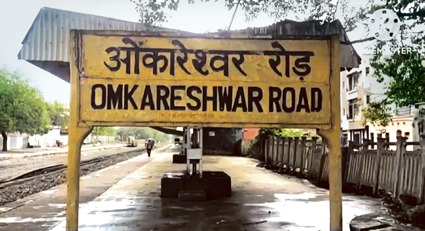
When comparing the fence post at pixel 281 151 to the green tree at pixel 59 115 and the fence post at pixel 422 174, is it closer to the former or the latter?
the fence post at pixel 422 174

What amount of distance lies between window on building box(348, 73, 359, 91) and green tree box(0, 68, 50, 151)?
36.4m

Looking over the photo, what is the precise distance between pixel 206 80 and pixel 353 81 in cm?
4537

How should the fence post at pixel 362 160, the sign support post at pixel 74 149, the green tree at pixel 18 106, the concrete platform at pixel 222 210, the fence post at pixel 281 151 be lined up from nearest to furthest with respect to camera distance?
1. the sign support post at pixel 74 149
2. the concrete platform at pixel 222 210
3. the fence post at pixel 362 160
4. the fence post at pixel 281 151
5. the green tree at pixel 18 106

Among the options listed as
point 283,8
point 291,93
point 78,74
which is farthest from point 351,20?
point 78,74

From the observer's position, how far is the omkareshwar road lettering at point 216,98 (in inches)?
198

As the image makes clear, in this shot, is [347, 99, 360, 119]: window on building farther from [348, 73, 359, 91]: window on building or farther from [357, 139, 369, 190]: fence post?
[357, 139, 369, 190]: fence post

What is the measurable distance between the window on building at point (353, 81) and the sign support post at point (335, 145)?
4353 centimetres

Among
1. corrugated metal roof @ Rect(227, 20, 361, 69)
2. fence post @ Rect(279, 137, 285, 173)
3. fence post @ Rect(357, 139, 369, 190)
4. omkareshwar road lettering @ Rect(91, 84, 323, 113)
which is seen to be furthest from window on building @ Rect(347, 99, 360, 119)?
omkareshwar road lettering @ Rect(91, 84, 323, 113)

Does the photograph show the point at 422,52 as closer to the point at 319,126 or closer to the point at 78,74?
the point at 319,126

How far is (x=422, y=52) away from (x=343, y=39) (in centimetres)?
404

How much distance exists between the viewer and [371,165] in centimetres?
1187

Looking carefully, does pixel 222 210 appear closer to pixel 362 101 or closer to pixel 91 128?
pixel 91 128

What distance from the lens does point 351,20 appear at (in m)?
12.2

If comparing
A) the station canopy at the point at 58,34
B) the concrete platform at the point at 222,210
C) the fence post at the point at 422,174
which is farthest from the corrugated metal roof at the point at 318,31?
the concrete platform at the point at 222,210
